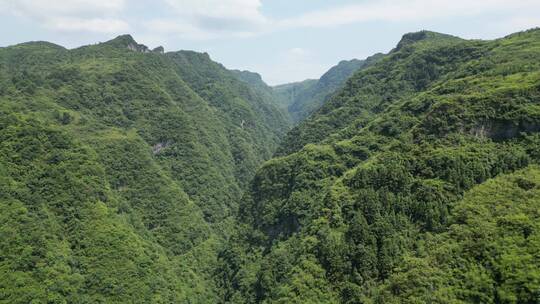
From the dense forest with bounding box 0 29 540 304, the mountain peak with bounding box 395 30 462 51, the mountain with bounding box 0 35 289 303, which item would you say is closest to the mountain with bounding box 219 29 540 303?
the dense forest with bounding box 0 29 540 304

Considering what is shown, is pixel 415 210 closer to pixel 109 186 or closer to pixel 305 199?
pixel 305 199

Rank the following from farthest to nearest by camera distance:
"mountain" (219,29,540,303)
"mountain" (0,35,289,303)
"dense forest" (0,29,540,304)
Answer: "mountain" (0,35,289,303), "dense forest" (0,29,540,304), "mountain" (219,29,540,303)

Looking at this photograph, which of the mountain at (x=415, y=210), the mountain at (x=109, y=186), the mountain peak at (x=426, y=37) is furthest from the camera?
the mountain peak at (x=426, y=37)

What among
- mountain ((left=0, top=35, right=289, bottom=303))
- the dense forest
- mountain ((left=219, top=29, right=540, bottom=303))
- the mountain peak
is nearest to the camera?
mountain ((left=219, top=29, right=540, bottom=303))

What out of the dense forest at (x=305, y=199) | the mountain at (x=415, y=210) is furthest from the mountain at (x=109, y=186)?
the mountain at (x=415, y=210)

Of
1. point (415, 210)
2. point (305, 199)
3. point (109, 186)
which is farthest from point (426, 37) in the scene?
point (109, 186)

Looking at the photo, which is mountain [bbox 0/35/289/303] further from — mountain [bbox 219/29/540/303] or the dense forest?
mountain [bbox 219/29/540/303]

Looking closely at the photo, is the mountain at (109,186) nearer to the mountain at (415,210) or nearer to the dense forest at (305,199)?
the dense forest at (305,199)
